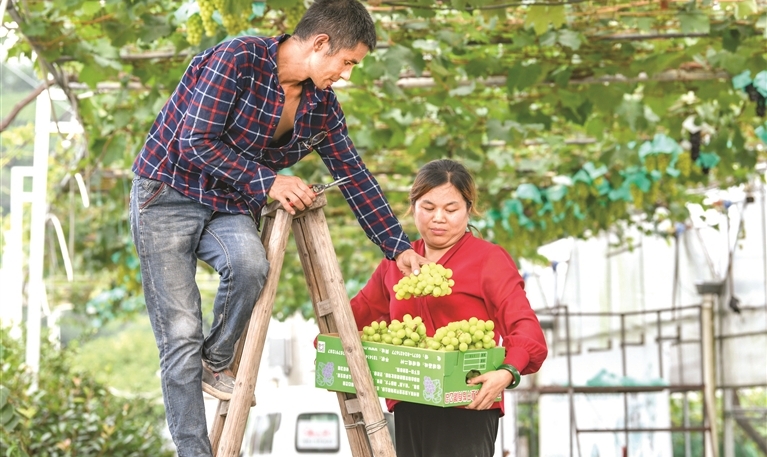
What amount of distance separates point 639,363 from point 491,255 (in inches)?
458

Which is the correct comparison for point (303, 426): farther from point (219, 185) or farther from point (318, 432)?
→ point (219, 185)

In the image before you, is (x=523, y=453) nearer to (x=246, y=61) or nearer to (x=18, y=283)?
(x=18, y=283)

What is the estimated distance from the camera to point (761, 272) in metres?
12.0

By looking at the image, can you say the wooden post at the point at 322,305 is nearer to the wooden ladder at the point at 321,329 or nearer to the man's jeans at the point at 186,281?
the wooden ladder at the point at 321,329

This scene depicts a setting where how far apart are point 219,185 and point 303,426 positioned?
29.1ft

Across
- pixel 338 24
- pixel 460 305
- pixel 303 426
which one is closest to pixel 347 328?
pixel 460 305

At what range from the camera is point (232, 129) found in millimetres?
3291

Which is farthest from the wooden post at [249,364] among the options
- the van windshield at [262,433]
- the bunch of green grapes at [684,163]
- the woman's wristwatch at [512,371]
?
the van windshield at [262,433]

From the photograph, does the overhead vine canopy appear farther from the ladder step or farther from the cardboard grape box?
the cardboard grape box

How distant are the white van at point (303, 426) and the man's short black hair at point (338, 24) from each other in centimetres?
849

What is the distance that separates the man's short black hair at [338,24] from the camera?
3.25 metres

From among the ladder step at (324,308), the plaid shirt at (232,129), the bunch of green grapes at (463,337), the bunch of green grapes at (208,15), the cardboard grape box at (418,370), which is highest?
the bunch of green grapes at (208,15)

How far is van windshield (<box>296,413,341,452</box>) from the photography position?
459 inches

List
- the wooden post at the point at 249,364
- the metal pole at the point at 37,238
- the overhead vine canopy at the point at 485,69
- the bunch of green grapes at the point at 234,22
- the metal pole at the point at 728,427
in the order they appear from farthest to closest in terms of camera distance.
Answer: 1. the metal pole at the point at 728,427
2. the metal pole at the point at 37,238
3. the overhead vine canopy at the point at 485,69
4. the bunch of green grapes at the point at 234,22
5. the wooden post at the point at 249,364
